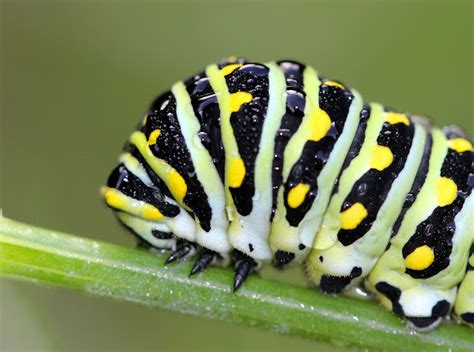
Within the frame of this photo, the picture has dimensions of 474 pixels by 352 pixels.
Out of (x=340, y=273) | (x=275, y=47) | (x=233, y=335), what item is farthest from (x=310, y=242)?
(x=275, y=47)

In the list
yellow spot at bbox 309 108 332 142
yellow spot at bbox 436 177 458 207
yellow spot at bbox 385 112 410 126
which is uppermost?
yellow spot at bbox 385 112 410 126

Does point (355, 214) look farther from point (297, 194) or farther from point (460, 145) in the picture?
point (460, 145)

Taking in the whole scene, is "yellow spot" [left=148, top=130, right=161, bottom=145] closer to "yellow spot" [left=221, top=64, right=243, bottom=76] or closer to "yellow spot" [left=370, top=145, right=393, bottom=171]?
"yellow spot" [left=221, top=64, right=243, bottom=76]

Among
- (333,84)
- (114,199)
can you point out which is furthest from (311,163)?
(114,199)

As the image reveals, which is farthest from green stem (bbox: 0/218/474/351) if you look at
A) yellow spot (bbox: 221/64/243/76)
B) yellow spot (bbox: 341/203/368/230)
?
yellow spot (bbox: 221/64/243/76)

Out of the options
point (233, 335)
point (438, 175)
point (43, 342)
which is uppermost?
point (438, 175)

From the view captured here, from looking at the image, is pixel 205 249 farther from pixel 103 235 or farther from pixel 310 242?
pixel 103 235
